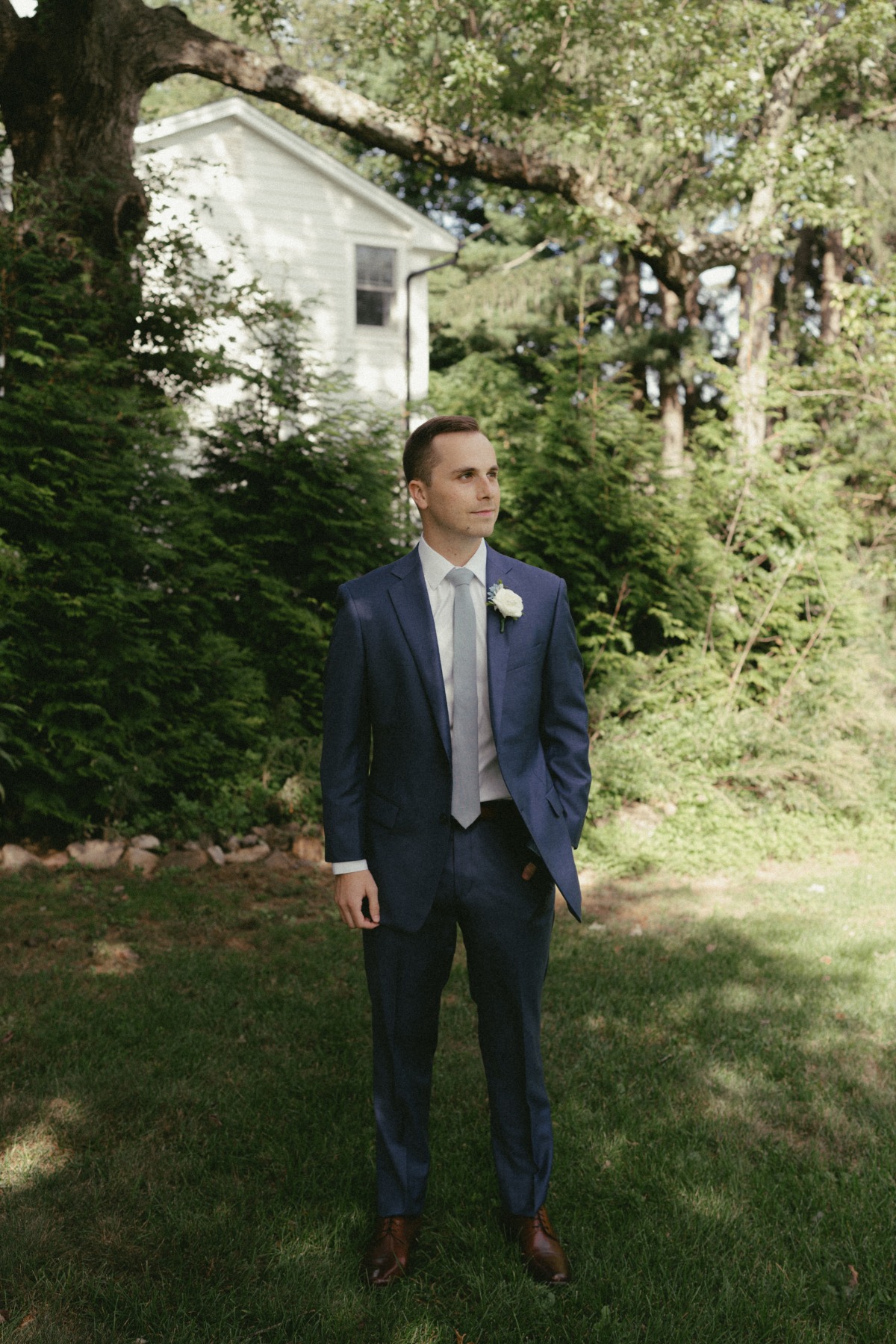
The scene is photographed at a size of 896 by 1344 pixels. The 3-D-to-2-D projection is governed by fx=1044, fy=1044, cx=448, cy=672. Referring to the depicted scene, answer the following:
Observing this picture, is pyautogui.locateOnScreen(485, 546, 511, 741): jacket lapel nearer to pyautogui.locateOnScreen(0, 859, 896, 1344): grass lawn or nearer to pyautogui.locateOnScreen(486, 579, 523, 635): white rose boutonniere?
pyautogui.locateOnScreen(486, 579, 523, 635): white rose boutonniere

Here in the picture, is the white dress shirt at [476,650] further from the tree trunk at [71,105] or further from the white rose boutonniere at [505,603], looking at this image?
the tree trunk at [71,105]

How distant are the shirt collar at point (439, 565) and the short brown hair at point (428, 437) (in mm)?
190

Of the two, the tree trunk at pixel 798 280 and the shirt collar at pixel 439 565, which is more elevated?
the tree trunk at pixel 798 280

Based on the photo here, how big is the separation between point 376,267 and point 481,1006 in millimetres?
18411

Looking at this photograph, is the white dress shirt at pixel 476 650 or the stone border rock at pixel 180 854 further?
the stone border rock at pixel 180 854

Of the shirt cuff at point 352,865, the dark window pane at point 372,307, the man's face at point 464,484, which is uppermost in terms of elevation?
the dark window pane at point 372,307

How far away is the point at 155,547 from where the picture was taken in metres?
6.91

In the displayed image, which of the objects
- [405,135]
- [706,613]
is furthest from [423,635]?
[405,135]

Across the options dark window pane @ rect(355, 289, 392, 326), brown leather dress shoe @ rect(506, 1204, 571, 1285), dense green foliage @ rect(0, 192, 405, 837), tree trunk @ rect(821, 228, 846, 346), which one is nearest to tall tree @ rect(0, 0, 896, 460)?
dense green foliage @ rect(0, 192, 405, 837)

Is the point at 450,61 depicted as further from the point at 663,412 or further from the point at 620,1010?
the point at 663,412

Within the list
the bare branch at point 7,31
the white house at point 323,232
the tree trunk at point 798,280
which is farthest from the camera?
the tree trunk at point 798,280

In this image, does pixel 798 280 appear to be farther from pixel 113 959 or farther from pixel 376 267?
pixel 113 959

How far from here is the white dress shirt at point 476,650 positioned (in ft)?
9.15

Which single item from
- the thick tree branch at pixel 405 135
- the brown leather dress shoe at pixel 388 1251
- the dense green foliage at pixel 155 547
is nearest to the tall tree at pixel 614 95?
the thick tree branch at pixel 405 135
